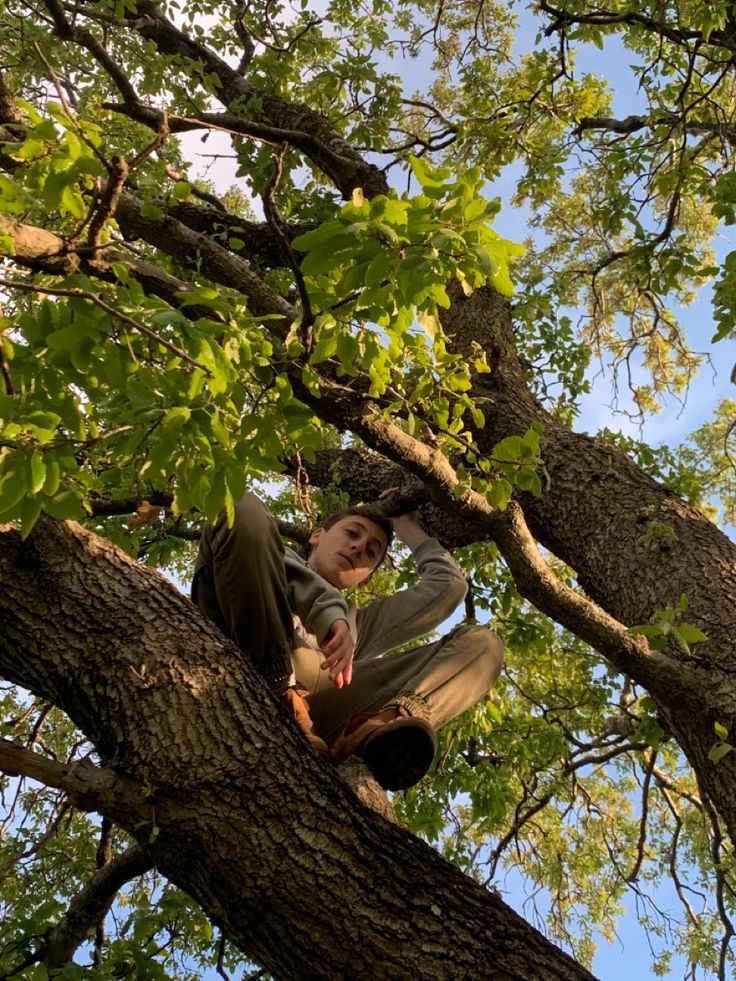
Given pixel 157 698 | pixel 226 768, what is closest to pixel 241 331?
pixel 157 698

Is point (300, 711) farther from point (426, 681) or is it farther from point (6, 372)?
point (6, 372)

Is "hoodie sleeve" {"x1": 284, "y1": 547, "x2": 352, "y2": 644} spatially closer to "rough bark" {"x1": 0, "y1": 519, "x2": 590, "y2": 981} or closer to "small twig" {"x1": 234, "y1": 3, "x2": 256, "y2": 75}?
"rough bark" {"x1": 0, "y1": 519, "x2": 590, "y2": 981}

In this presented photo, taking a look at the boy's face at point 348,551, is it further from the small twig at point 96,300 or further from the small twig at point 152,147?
the small twig at point 152,147

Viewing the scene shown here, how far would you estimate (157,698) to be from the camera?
2.47 metres

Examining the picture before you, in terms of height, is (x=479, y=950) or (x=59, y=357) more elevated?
(x=59, y=357)

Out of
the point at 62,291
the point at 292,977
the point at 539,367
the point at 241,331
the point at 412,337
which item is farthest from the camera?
the point at 539,367

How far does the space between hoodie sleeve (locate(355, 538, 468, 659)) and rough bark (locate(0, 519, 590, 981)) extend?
1.49 m

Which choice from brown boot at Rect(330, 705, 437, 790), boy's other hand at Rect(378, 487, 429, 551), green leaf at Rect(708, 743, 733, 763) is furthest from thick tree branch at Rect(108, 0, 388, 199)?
green leaf at Rect(708, 743, 733, 763)

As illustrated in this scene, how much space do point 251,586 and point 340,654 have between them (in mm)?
407

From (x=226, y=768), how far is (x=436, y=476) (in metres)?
1.42

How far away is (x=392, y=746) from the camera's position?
3.11 m

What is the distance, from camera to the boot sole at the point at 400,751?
3.08 meters

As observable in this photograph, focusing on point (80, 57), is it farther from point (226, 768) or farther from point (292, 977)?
point (292, 977)

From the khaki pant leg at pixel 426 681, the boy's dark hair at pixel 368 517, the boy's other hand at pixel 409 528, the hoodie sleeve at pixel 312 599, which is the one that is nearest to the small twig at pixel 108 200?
the hoodie sleeve at pixel 312 599
